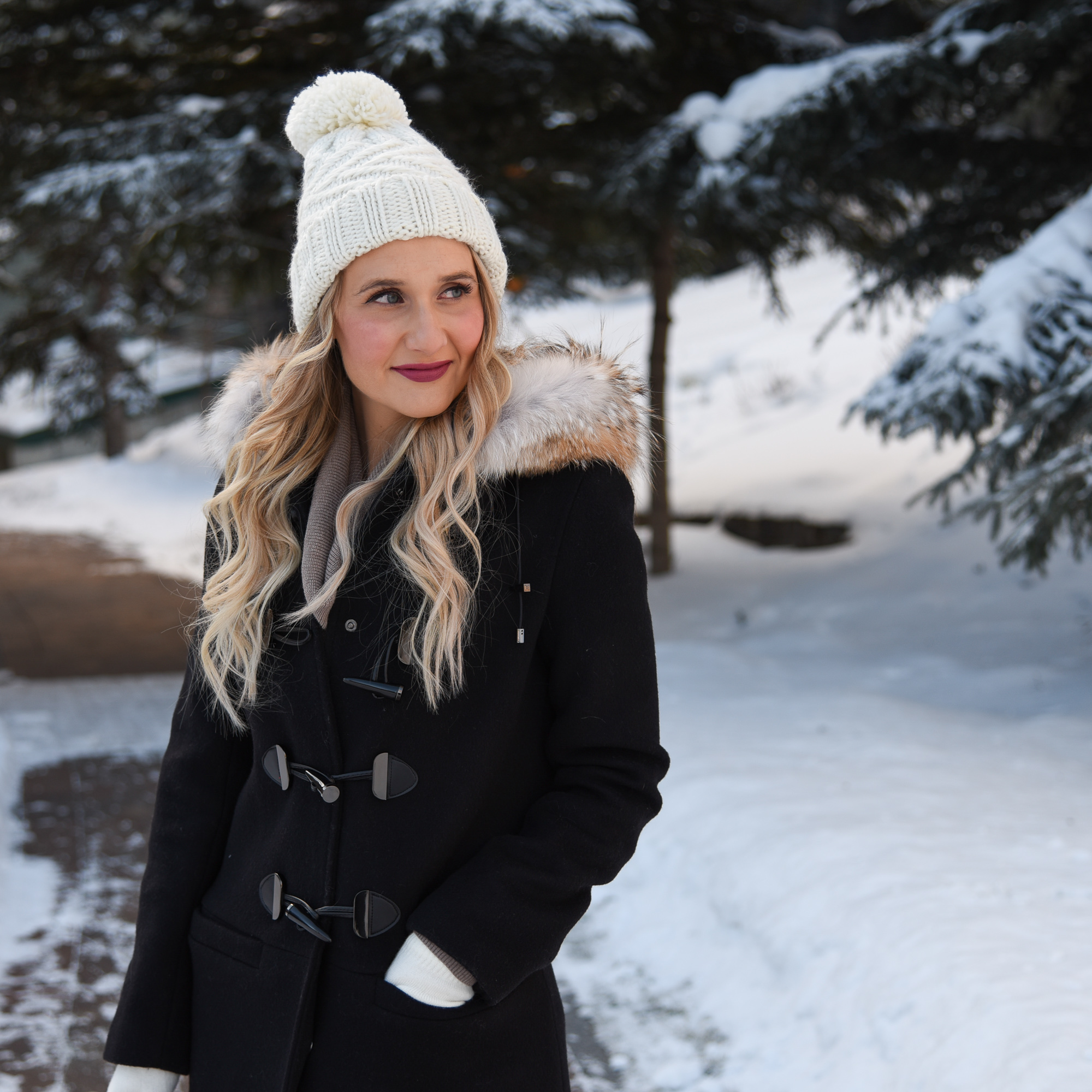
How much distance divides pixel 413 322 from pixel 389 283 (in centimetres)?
8

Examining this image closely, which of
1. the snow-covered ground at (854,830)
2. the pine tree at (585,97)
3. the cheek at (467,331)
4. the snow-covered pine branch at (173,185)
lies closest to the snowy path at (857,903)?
the snow-covered ground at (854,830)

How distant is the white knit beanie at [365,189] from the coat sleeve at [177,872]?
2.42 feet

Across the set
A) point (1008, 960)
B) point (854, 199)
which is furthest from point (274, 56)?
point (1008, 960)

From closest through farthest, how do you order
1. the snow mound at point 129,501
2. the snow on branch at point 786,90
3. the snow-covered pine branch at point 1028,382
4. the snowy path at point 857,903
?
the snowy path at point 857,903
the snow-covered pine branch at point 1028,382
the snow on branch at point 786,90
the snow mound at point 129,501

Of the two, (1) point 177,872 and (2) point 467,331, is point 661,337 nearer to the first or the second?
(2) point 467,331

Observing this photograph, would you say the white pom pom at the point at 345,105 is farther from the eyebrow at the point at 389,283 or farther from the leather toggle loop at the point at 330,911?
the leather toggle loop at the point at 330,911

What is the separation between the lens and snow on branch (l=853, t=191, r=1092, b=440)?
16.6 ft

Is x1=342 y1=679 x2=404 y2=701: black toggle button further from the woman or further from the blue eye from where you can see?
the blue eye

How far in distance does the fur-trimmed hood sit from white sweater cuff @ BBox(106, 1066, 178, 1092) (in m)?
1.08

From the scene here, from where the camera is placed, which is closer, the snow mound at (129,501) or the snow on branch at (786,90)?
the snow on branch at (786,90)

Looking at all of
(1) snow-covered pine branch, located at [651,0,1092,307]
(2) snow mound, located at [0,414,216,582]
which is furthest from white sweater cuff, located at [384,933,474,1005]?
(2) snow mound, located at [0,414,216,582]

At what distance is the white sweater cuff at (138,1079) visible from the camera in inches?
70.5

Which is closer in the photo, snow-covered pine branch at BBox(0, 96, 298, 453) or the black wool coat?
the black wool coat

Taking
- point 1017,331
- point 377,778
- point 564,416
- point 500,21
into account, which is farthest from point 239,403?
point 500,21
